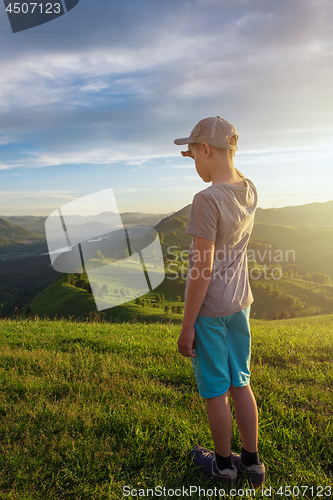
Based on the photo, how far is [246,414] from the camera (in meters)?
2.36

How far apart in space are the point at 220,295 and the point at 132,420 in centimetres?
196

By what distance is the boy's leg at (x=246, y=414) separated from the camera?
2.36 metres

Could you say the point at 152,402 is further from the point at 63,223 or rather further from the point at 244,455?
the point at 63,223

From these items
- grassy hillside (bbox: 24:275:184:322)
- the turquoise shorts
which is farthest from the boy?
grassy hillside (bbox: 24:275:184:322)

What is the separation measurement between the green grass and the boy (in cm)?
51

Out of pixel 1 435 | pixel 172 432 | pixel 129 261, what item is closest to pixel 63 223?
pixel 129 261

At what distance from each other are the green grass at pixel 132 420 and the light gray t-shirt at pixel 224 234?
5.15 ft

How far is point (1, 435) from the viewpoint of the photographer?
3.04 metres

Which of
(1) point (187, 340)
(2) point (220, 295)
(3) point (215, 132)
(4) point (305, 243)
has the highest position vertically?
(4) point (305, 243)

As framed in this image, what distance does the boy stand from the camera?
2.12 metres

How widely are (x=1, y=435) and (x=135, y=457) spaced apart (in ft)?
4.92

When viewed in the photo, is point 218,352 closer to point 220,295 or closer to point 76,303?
point 220,295

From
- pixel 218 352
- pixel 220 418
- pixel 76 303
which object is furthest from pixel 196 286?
pixel 76 303

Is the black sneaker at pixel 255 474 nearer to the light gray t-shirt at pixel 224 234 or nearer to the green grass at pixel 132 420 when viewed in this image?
the green grass at pixel 132 420
